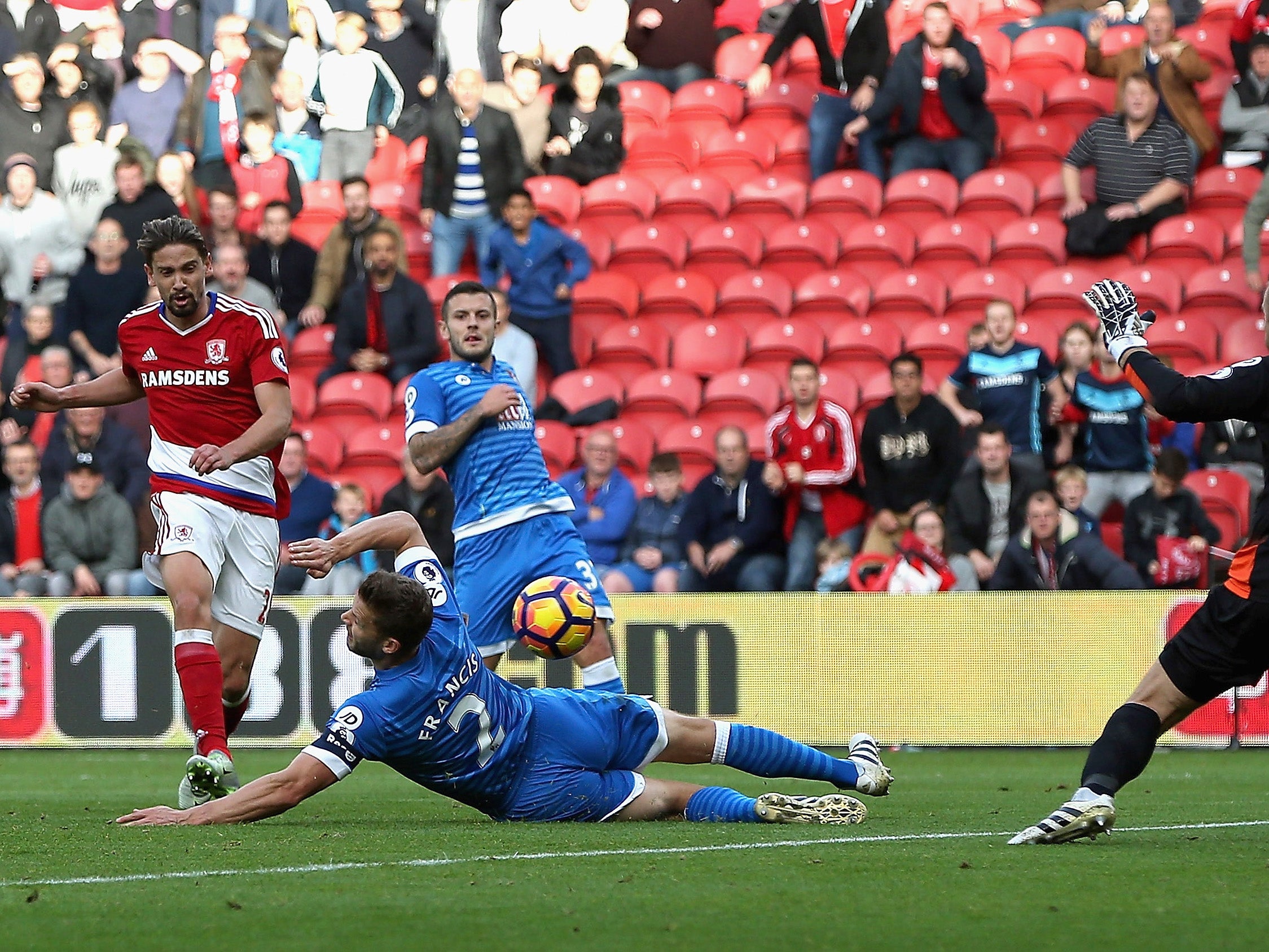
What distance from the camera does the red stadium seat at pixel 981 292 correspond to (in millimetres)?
15633

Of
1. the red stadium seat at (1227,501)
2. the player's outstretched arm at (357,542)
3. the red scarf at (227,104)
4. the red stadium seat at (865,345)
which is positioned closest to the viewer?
the player's outstretched arm at (357,542)

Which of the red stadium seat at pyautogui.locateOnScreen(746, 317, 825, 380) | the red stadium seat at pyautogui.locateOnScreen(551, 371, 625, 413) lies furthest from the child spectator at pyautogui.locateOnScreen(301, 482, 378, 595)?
the red stadium seat at pyautogui.locateOnScreen(746, 317, 825, 380)

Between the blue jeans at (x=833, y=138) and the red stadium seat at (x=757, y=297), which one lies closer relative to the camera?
the red stadium seat at (x=757, y=297)

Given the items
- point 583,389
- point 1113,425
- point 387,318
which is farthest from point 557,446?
point 1113,425

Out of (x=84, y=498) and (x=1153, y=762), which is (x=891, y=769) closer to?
(x=1153, y=762)

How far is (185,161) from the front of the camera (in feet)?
55.8

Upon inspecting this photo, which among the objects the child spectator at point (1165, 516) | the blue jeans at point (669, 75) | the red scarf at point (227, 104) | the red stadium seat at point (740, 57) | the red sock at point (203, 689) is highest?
the red stadium seat at point (740, 57)

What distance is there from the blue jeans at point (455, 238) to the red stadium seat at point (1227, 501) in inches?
267

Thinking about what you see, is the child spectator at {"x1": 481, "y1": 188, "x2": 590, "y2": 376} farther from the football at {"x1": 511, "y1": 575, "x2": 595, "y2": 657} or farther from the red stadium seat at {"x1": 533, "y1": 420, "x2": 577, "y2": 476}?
the football at {"x1": 511, "y1": 575, "x2": 595, "y2": 657}

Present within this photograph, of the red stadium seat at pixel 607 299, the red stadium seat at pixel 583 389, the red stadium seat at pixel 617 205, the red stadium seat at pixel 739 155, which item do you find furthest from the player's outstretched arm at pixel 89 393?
the red stadium seat at pixel 739 155

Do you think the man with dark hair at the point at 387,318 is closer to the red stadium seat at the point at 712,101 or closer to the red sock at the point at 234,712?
the red stadium seat at the point at 712,101

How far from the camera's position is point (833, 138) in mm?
17234

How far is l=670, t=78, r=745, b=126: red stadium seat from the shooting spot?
18594 mm

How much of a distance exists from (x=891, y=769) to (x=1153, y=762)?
1824 mm
